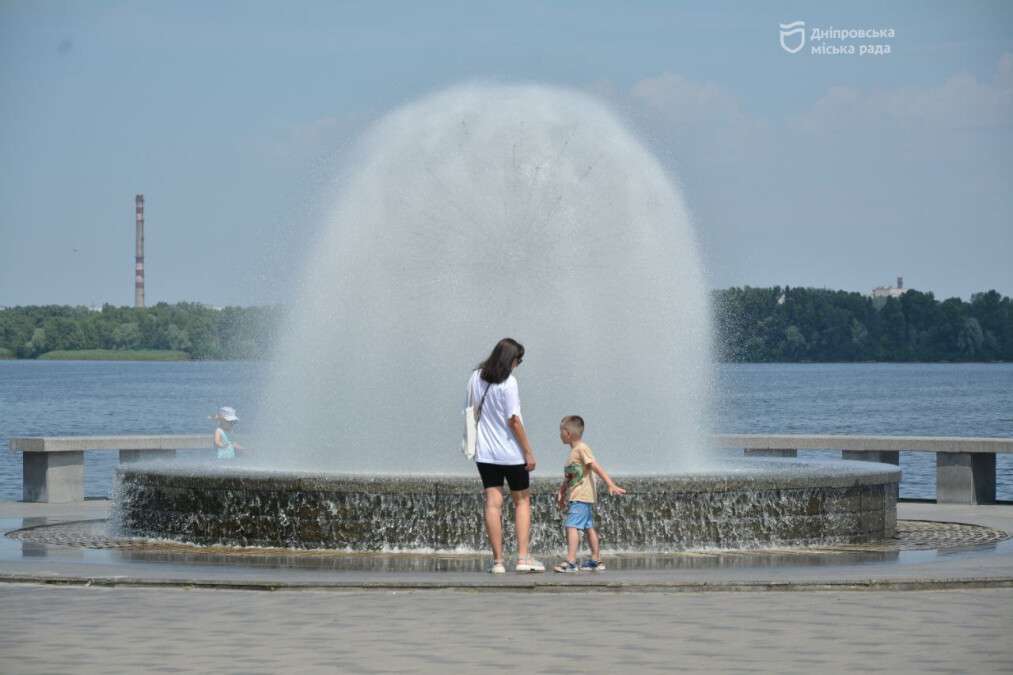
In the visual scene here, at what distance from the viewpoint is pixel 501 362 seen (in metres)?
12.1

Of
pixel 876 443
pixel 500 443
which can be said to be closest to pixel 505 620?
pixel 500 443

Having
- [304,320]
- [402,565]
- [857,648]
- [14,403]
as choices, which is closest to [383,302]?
[304,320]

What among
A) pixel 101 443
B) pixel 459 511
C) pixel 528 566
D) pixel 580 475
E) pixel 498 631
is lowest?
pixel 498 631

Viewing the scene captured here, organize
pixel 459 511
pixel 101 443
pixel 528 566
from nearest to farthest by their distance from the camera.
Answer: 1. pixel 528 566
2. pixel 459 511
3. pixel 101 443

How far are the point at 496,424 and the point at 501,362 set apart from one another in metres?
0.42

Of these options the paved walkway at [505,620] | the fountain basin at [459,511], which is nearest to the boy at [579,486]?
the paved walkway at [505,620]

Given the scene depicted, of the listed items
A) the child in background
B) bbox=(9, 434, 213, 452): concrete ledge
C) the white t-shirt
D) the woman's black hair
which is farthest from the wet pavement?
bbox=(9, 434, 213, 452): concrete ledge

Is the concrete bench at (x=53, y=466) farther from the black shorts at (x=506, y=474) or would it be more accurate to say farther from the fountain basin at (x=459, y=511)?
the black shorts at (x=506, y=474)

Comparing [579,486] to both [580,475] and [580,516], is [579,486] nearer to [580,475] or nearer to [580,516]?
[580,475]

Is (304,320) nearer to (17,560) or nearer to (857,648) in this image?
(17,560)

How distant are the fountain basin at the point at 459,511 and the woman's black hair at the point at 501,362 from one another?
150cm

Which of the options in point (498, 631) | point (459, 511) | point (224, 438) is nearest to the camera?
point (498, 631)

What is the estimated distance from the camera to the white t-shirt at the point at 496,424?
474 inches

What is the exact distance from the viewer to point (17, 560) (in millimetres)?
12945
